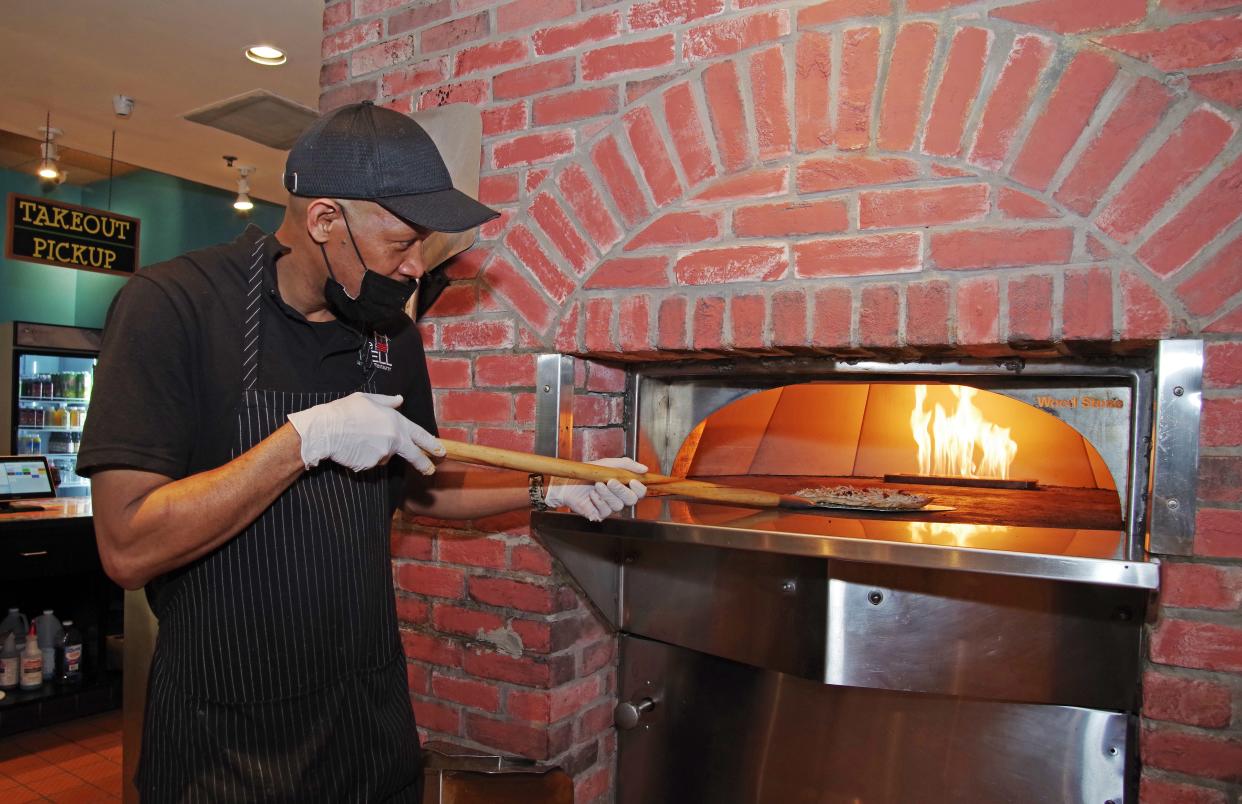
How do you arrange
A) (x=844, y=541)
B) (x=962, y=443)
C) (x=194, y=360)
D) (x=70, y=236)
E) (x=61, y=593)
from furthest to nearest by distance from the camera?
(x=70, y=236), (x=61, y=593), (x=962, y=443), (x=194, y=360), (x=844, y=541)

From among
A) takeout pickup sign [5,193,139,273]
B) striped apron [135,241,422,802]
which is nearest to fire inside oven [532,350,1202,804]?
striped apron [135,241,422,802]

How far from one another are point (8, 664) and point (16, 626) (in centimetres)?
20

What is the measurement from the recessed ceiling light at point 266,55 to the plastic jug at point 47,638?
313 centimetres

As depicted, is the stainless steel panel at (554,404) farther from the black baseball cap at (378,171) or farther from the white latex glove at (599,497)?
the black baseball cap at (378,171)

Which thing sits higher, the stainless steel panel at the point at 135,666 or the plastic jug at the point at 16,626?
the stainless steel panel at the point at 135,666

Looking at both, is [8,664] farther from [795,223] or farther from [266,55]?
[795,223]

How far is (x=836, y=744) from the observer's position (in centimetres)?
181

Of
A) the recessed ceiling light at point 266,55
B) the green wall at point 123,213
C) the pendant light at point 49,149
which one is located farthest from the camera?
the green wall at point 123,213

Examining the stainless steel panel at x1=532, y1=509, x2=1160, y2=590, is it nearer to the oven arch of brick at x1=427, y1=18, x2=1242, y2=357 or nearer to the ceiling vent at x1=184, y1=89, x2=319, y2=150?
the oven arch of brick at x1=427, y1=18, x2=1242, y2=357

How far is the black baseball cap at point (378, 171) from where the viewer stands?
149 cm

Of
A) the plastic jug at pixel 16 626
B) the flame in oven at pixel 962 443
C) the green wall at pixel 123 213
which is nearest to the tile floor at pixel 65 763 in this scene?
the plastic jug at pixel 16 626

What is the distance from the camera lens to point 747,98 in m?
1.69

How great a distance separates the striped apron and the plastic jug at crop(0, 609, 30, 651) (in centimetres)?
362

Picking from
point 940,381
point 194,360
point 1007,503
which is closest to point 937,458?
point 1007,503
